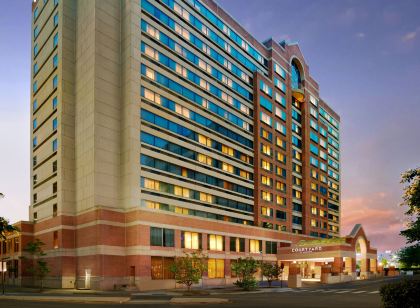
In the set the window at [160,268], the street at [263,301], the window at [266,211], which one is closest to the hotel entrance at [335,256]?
the window at [266,211]

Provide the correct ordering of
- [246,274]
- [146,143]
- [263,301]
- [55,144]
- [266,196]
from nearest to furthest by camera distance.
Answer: [263,301], [246,274], [146,143], [55,144], [266,196]

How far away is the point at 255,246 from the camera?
290 feet

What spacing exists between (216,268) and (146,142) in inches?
1057

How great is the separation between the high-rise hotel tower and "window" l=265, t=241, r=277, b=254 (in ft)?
0.72

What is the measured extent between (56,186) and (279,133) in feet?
180

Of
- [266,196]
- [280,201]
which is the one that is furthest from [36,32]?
[280,201]

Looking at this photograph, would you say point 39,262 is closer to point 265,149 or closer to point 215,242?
point 215,242

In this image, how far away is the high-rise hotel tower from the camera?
63875mm

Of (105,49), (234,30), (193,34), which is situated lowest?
(105,49)

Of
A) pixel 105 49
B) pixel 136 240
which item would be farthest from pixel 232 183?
pixel 105 49

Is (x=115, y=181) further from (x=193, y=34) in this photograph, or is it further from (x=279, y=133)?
(x=279, y=133)

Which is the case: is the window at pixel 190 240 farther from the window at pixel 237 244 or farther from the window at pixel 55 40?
the window at pixel 55 40

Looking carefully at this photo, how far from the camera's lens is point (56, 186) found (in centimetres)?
7075

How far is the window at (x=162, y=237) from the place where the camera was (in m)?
64.1
